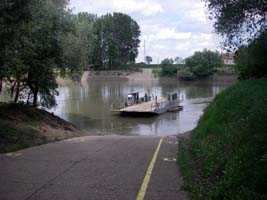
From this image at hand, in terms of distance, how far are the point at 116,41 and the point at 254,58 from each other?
121613 mm

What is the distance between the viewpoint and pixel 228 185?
6438mm

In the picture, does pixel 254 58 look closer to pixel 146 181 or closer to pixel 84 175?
pixel 146 181

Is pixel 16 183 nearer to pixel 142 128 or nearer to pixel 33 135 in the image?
pixel 33 135

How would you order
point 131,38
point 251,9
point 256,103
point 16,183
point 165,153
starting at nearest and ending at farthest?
point 16,183 → point 256,103 → point 165,153 → point 251,9 → point 131,38

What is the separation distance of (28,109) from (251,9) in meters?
13.0

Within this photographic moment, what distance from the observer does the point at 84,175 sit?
28.4ft

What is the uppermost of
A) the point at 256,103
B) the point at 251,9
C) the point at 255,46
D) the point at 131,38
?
the point at 131,38

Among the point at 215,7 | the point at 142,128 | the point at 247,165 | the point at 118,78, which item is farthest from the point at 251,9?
the point at 118,78

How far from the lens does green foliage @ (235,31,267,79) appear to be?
18.2 metres

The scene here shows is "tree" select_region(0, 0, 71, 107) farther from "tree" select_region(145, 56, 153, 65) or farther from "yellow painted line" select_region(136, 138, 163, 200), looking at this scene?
"tree" select_region(145, 56, 153, 65)

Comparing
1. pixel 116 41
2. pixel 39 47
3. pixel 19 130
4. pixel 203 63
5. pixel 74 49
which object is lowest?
pixel 19 130

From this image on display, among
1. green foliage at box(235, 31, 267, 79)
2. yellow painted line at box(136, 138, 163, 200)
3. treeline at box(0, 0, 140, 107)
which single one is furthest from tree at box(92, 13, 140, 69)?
yellow painted line at box(136, 138, 163, 200)

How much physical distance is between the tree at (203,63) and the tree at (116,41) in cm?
2541

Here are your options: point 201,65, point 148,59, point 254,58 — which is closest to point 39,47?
point 254,58
